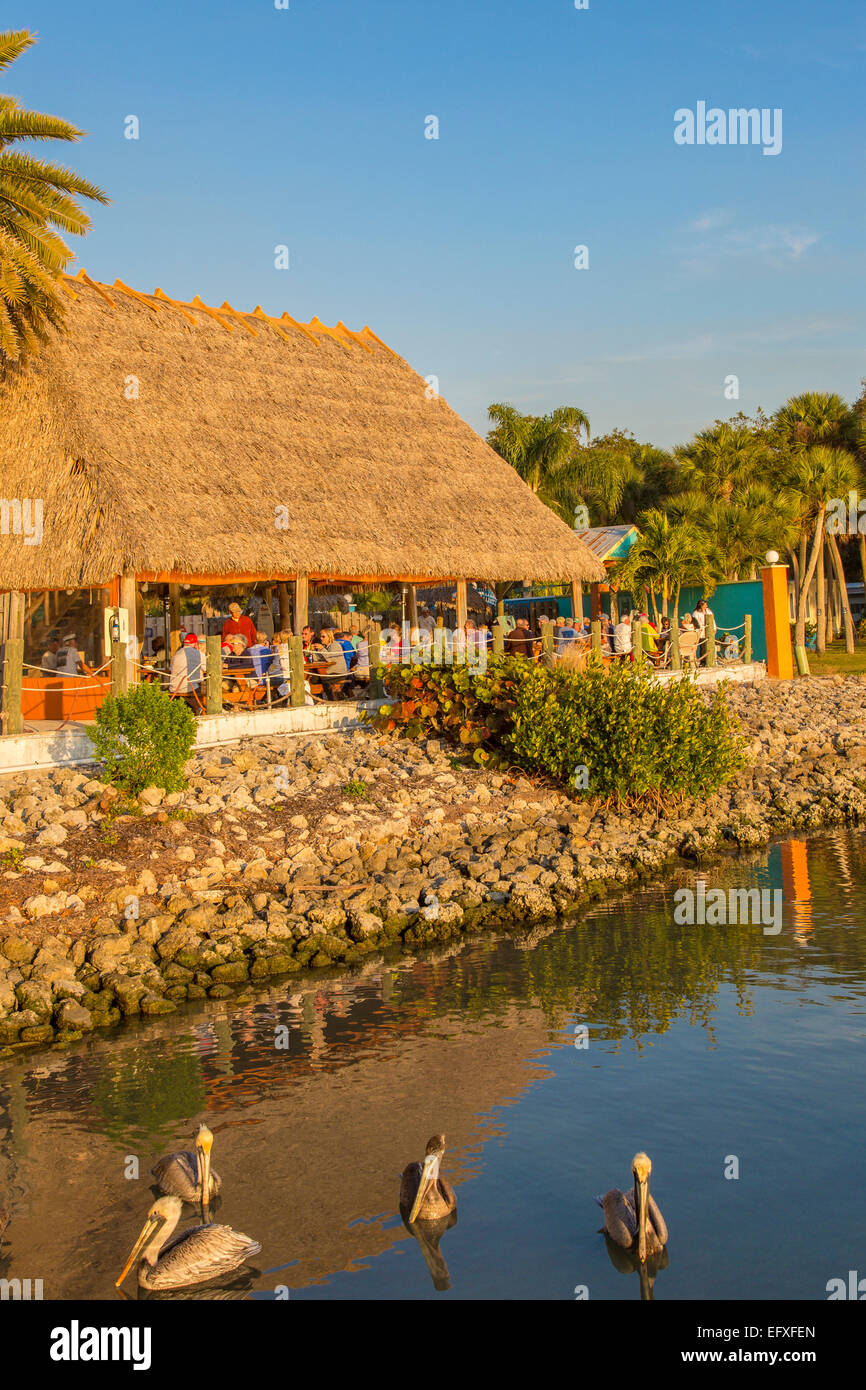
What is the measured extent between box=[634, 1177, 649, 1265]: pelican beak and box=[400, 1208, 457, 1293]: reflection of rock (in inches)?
38.8

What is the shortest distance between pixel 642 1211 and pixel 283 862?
7.27 metres

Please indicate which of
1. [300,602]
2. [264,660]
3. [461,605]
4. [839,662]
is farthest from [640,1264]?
[839,662]

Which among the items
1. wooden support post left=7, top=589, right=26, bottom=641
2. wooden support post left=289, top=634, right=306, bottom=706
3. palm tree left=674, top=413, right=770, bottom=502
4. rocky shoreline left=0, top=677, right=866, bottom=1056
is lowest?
rocky shoreline left=0, top=677, right=866, bottom=1056

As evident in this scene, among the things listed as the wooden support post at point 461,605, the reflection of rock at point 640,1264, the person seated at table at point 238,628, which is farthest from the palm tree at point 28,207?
the reflection of rock at point 640,1264

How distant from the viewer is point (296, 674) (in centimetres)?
1778

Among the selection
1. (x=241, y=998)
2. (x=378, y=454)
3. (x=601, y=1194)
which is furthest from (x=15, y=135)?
(x=601, y=1194)

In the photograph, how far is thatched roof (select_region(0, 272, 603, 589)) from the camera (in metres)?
Answer: 17.0

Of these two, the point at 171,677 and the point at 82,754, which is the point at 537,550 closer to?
the point at 171,677

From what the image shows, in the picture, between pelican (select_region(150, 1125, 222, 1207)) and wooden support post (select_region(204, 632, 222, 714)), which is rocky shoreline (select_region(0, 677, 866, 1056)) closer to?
wooden support post (select_region(204, 632, 222, 714))

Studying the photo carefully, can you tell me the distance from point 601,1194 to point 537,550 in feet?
55.7

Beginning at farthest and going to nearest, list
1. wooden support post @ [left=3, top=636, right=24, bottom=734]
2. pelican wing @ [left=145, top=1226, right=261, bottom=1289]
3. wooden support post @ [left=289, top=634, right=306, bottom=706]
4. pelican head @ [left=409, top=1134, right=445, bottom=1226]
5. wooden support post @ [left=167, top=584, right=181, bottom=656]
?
wooden support post @ [left=167, top=584, right=181, bottom=656] → wooden support post @ [left=289, top=634, right=306, bottom=706] → wooden support post @ [left=3, top=636, right=24, bottom=734] → pelican head @ [left=409, top=1134, right=445, bottom=1226] → pelican wing @ [left=145, top=1226, right=261, bottom=1289]

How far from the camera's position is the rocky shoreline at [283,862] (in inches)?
423

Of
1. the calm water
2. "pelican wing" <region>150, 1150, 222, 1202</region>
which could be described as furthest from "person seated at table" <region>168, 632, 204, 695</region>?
"pelican wing" <region>150, 1150, 222, 1202</region>

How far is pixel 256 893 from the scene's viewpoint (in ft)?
40.7
